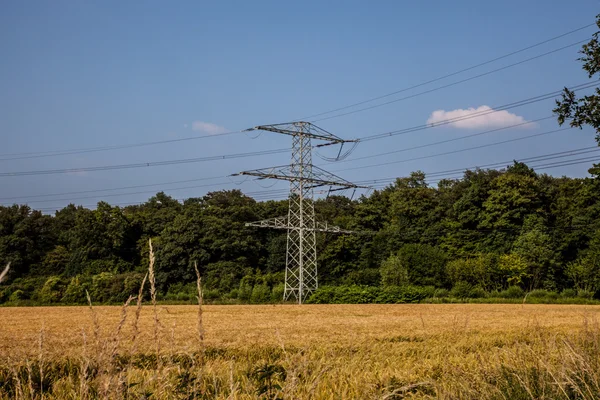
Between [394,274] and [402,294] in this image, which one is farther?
[394,274]

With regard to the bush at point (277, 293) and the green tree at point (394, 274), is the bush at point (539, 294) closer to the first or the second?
the green tree at point (394, 274)

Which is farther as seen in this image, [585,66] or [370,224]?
[370,224]

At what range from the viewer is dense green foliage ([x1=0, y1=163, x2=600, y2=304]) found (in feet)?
188

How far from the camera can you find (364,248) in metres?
67.7

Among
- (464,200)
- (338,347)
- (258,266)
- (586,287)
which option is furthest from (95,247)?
(338,347)

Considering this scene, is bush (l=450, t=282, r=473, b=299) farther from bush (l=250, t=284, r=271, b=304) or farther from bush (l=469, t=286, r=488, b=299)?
bush (l=250, t=284, r=271, b=304)


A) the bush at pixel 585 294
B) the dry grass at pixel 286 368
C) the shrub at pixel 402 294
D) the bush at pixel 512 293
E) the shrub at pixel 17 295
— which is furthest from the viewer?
the shrub at pixel 17 295

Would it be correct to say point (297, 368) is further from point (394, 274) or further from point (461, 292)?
point (394, 274)

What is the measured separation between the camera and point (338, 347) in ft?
39.8

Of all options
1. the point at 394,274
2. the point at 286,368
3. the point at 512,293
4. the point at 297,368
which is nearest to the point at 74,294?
the point at 394,274

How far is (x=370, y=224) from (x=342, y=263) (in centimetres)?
828

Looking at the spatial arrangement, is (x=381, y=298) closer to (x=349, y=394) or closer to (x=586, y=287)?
(x=586, y=287)

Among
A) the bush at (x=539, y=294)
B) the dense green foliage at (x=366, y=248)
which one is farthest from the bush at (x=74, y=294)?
the bush at (x=539, y=294)

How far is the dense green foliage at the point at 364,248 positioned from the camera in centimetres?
5734
